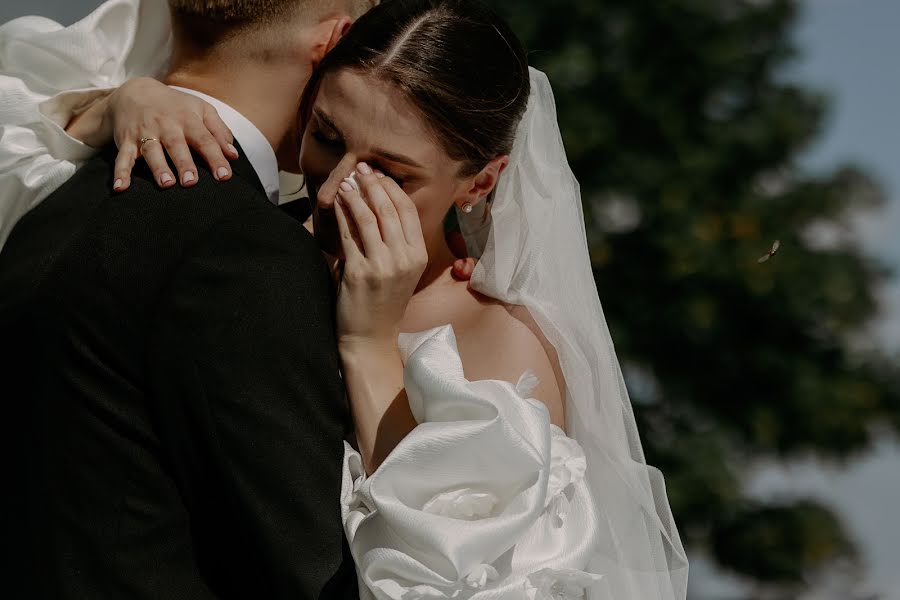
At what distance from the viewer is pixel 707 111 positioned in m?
8.52

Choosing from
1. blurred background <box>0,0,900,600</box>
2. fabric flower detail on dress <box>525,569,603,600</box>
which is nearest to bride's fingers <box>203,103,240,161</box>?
fabric flower detail on dress <box>525,569,603,600</box>

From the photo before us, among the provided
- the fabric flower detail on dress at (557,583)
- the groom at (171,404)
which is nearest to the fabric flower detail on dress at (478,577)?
the fabric flower detail on dress at (557,583)

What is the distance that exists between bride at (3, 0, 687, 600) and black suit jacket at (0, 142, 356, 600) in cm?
16

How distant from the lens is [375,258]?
2.33 m

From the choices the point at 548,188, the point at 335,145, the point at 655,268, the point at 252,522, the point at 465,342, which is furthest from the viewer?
the point at 655,268

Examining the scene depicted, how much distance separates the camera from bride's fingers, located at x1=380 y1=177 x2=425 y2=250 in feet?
7.83

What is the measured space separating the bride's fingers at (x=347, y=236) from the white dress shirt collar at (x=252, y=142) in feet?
0.56

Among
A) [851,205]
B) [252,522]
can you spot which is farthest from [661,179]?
[252,522]

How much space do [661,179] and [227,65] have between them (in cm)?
606

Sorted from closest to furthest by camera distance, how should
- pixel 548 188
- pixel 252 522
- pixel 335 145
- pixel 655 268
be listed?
pixel 252 522 < pixel 335 145 < pixel 548 188 < pixel 655 268

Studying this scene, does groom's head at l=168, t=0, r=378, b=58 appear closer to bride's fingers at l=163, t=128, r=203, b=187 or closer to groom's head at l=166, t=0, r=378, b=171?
groom's head at l=166, t=0, r=378, b=171

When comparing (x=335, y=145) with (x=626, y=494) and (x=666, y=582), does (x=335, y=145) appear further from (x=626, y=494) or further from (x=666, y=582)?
(x=666, y=582)

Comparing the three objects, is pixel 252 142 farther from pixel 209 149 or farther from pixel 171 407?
pixel 171 407

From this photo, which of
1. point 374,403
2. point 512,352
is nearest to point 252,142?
point 374,403
